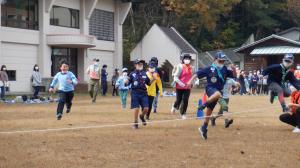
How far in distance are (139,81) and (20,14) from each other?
24.9 metres

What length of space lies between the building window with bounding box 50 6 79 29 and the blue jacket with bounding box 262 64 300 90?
A: 1071 inches

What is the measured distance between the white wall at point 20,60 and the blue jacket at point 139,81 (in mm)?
22875

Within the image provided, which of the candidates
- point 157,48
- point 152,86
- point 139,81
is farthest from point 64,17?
point 139,81

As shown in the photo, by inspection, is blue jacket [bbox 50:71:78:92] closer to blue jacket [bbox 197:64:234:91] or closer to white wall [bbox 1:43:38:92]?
blue jacket [bbox 197:64:234:91]

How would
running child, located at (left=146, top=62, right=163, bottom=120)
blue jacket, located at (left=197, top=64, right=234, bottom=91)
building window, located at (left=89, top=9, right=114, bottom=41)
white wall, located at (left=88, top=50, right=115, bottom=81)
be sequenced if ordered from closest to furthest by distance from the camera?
blue jacket, located at (left=197, top=64, right=234, bottom=91) < running child, located at (left=146, top=62, right=163, bottom=120) < white wall, located at (left=88, top=50, right=115, bottom=81) < building window, located at (left=89, top=9, right=114, bottom=41)

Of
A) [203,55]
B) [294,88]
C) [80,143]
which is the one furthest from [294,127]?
[203,55]

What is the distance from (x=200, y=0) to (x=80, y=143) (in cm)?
4771

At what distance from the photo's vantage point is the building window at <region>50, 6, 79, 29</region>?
40562mm

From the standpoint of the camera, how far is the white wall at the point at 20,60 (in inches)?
1431

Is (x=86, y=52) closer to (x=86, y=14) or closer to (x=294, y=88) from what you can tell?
(x=86, y=14)

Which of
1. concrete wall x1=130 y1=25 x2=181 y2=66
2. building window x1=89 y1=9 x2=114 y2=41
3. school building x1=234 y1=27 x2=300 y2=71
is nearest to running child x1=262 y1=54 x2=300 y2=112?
building window x1=89 y1=9 x2=114 y2=41

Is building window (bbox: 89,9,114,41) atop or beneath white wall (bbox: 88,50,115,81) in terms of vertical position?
atop

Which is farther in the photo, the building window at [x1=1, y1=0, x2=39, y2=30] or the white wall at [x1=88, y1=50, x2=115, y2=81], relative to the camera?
the white wall at [x1=88, y1=50, x2=115, y2=81]

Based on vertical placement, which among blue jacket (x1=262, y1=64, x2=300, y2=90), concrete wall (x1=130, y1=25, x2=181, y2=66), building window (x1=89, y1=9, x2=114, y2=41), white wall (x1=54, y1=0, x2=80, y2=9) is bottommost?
blue jacket (x1=262, y1=64, x2=300, y2=90)
